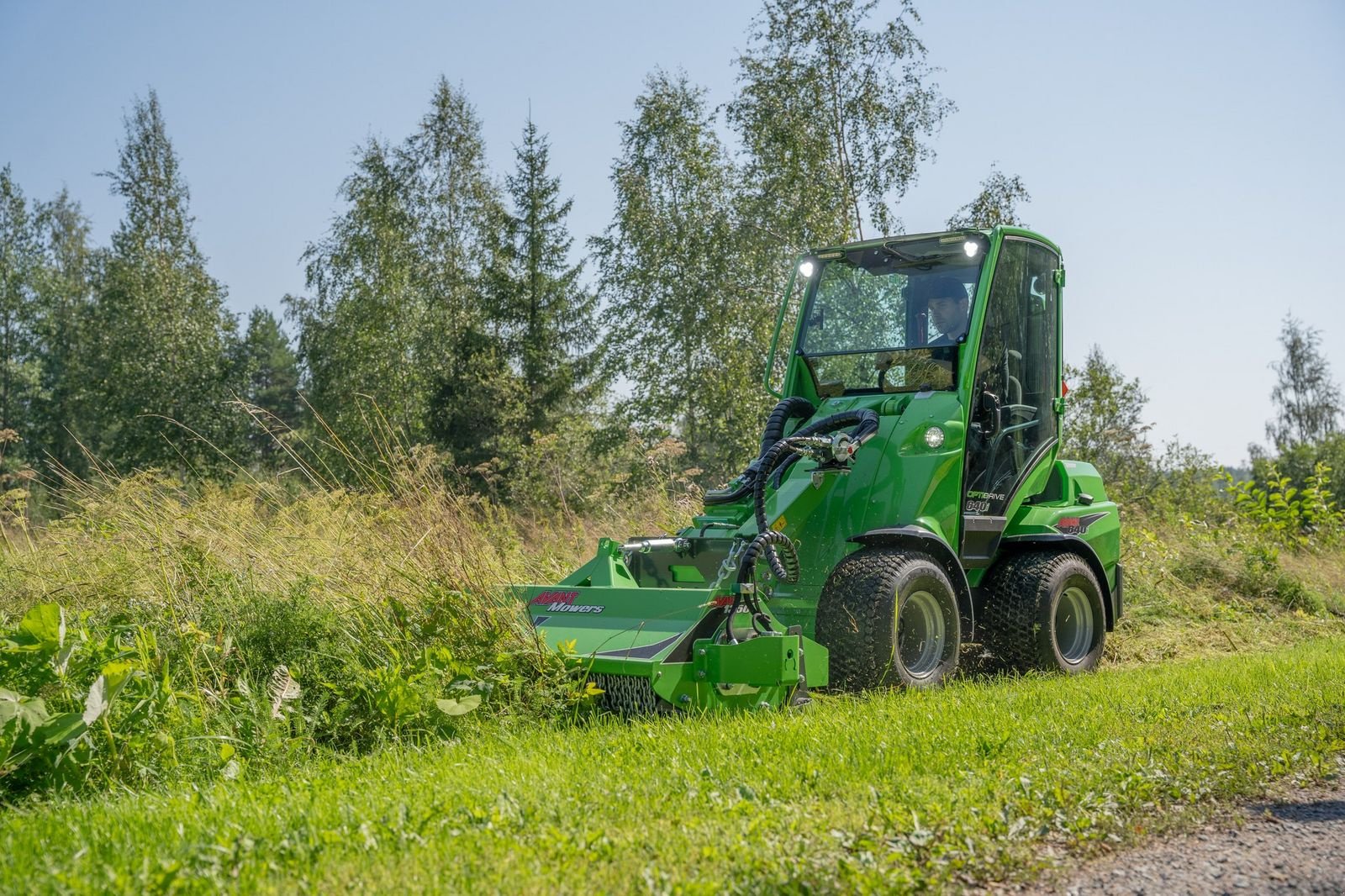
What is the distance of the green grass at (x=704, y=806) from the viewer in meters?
3.00

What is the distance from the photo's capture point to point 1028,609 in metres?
6.78

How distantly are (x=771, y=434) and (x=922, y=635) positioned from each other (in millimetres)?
1512

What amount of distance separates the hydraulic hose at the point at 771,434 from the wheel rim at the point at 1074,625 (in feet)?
7.21

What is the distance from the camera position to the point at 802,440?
608 centimetres

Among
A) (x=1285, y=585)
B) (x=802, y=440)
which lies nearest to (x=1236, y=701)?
(x=802, y=440)

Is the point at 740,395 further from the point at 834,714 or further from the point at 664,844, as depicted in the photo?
the point at 664,844

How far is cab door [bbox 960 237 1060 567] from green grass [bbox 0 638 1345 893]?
6.07 ft

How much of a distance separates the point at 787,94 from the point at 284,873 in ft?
60.3

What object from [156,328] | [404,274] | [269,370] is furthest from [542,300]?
[269,370]

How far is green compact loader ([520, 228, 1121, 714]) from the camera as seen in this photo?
211 inches

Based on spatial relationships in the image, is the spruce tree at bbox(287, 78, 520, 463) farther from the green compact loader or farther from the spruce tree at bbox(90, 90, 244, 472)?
the green compact loader

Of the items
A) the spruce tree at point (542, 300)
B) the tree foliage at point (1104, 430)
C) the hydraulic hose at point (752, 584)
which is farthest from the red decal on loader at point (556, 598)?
the spruce tree at point (542, 300)

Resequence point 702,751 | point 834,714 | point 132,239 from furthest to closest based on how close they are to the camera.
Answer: point 132,239 < point 834,714 < point 702,751

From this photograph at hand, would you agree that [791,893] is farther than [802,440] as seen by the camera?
No
